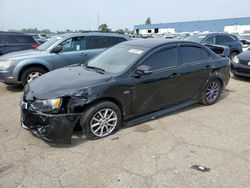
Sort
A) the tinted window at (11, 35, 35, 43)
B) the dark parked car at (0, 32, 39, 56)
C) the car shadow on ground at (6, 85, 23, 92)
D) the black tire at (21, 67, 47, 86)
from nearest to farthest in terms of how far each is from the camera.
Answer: the black tire at (21, 67, 47, 86) < the car shadow on ground at (6, 85, 23, 92) < the dark parked car at (0, 32, 39, 56) < the tinted window at (11, 35, 35, 43)

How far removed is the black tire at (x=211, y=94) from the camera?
17.4 feet

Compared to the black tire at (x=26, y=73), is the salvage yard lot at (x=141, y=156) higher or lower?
lower

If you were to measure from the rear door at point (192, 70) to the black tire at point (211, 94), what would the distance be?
0.65ft

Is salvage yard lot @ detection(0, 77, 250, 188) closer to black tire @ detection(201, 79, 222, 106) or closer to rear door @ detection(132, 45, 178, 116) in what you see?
rear door @ detection(132, 45, 178, 116)

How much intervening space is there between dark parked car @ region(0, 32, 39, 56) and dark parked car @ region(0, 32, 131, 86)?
9.75 feet

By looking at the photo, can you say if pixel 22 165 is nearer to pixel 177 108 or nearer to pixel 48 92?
pixel 48 92

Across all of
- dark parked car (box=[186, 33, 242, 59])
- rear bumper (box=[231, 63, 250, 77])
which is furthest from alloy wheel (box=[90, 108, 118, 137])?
dark parked car (box=[186, 33, 242, 59])

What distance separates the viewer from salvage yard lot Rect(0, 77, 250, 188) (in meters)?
2.85

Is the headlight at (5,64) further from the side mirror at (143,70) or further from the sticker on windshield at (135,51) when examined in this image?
the side mirror at (143,70)

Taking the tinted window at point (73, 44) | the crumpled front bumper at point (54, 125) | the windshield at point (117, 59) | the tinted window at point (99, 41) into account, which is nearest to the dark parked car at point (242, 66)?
the tinted window at point (99, 41)

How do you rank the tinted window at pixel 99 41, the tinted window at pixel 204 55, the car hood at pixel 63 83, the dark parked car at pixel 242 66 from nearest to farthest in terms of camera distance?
the car hood at pixel 63 83 → the tinted window at pixel 204 55 → the tinted window at pixel 99 41 → the dark parked car at pixel 242 66

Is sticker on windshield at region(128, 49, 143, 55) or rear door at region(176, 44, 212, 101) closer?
sticker on windshield at region(128, 49, 143, 55)

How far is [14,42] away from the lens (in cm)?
988

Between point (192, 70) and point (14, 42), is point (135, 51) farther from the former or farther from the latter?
point (14, 42)
